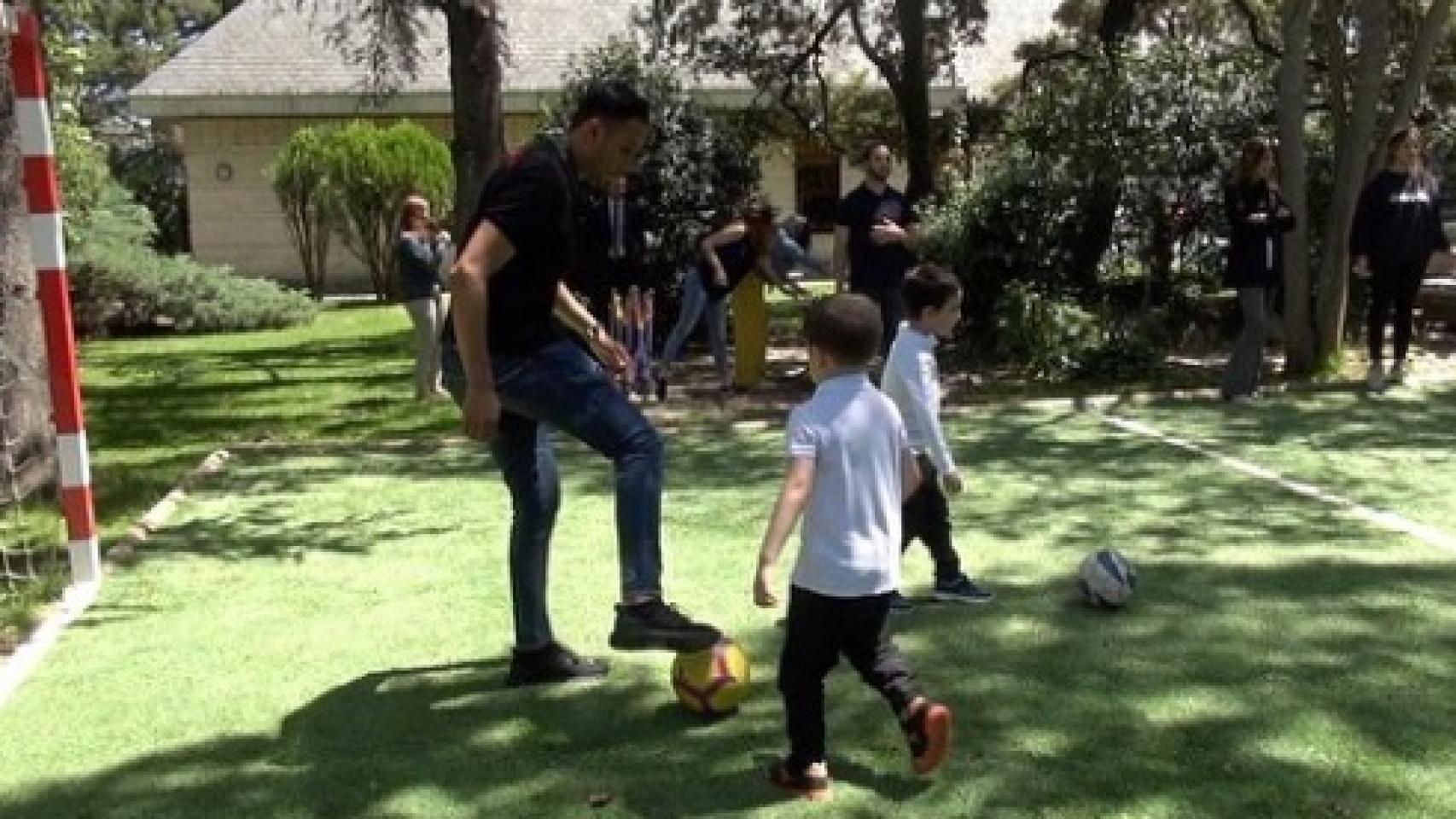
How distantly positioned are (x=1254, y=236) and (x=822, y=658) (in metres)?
6.99

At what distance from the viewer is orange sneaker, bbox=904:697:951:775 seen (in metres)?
3.61

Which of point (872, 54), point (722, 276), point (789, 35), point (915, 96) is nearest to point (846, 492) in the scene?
point (722, 276)

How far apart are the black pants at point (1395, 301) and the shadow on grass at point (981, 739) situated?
5.74 metres

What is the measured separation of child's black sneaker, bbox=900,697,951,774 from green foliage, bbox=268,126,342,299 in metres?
18.2

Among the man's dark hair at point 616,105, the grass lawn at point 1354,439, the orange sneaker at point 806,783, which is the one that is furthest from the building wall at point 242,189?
the orange sneaker at point 806,783

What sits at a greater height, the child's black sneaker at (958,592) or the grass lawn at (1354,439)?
the child's black sneaker at (958,592)

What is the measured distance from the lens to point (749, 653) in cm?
491

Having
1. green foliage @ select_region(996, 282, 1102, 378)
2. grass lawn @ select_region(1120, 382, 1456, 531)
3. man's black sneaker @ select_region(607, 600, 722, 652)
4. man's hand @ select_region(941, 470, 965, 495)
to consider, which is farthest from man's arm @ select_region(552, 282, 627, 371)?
green foliage @ select_region(996, 282, 1102, 378)

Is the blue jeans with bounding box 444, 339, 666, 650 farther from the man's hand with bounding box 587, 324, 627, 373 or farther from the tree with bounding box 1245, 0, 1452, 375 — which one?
the tree with bounding box 1245, 0, 1452, 375

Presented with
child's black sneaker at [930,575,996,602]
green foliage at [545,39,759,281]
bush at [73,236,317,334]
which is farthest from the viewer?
bush at [73,236,317,334]

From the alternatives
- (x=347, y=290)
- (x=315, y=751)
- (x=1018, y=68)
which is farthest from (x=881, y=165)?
(x=1018, y=68)

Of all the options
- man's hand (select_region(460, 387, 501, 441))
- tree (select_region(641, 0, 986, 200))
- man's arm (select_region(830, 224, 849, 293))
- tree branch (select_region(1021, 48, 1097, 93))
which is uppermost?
tree (select_region(641, 0, 986, 200))

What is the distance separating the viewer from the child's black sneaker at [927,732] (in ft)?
11.9

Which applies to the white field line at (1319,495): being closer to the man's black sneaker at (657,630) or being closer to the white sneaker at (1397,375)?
the white sneaker at (1397,375)
